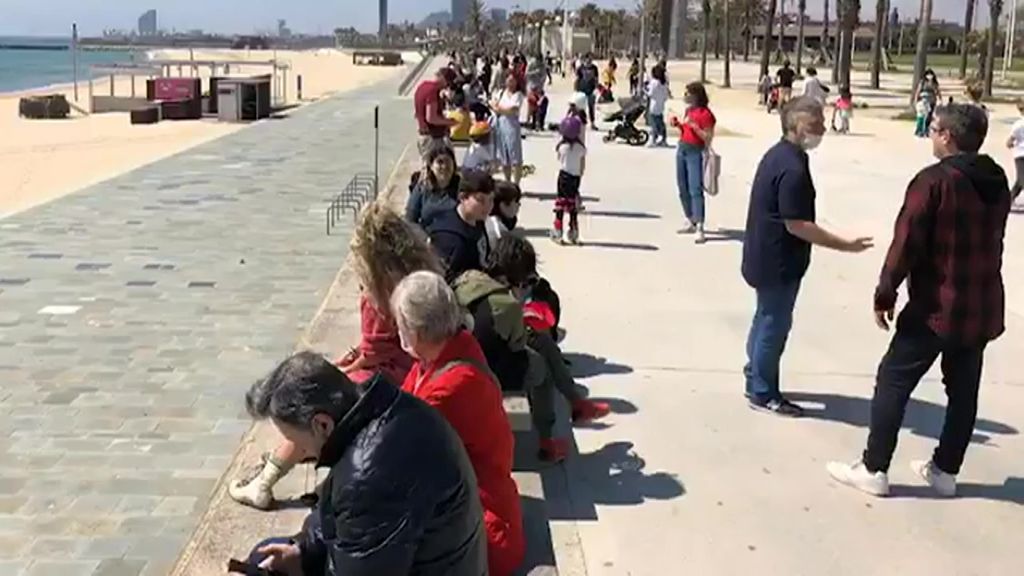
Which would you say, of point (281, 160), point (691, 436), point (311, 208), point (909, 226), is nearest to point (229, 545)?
point (691, 436)

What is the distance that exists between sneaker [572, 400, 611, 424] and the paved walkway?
1.66m

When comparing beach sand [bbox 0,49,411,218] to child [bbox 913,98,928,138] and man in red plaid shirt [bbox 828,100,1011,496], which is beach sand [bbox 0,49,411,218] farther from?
child [bbox 913,98,928,138]

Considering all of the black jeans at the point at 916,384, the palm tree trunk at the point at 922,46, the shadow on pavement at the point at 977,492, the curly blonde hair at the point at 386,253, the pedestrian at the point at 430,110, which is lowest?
the shadow on pavement at the point at 977,492

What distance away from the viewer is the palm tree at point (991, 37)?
42.0 metres

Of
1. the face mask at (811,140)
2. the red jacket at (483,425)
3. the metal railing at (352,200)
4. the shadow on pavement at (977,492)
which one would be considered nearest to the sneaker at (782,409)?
the shadow on pavement at (977,492)

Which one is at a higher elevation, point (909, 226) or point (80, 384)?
point (909, 226)

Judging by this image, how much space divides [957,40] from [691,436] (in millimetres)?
126955

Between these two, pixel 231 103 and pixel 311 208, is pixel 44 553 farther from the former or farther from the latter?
pixel 231 103

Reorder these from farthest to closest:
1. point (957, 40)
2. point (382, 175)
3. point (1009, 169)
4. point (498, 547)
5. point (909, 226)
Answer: point (957, 40)
point (1009, 169)
point (382, 175)
point (909, 226)
point (498, 547)

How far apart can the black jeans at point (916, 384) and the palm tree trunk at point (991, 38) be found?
132 feet

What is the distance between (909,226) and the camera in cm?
470

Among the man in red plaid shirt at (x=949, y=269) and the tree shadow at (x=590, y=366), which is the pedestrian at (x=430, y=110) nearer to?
the tree shadow at (x=590, y=366)

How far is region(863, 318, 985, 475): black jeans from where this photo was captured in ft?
15.8

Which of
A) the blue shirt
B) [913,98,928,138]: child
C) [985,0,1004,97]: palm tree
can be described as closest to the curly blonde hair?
the blue shirt
